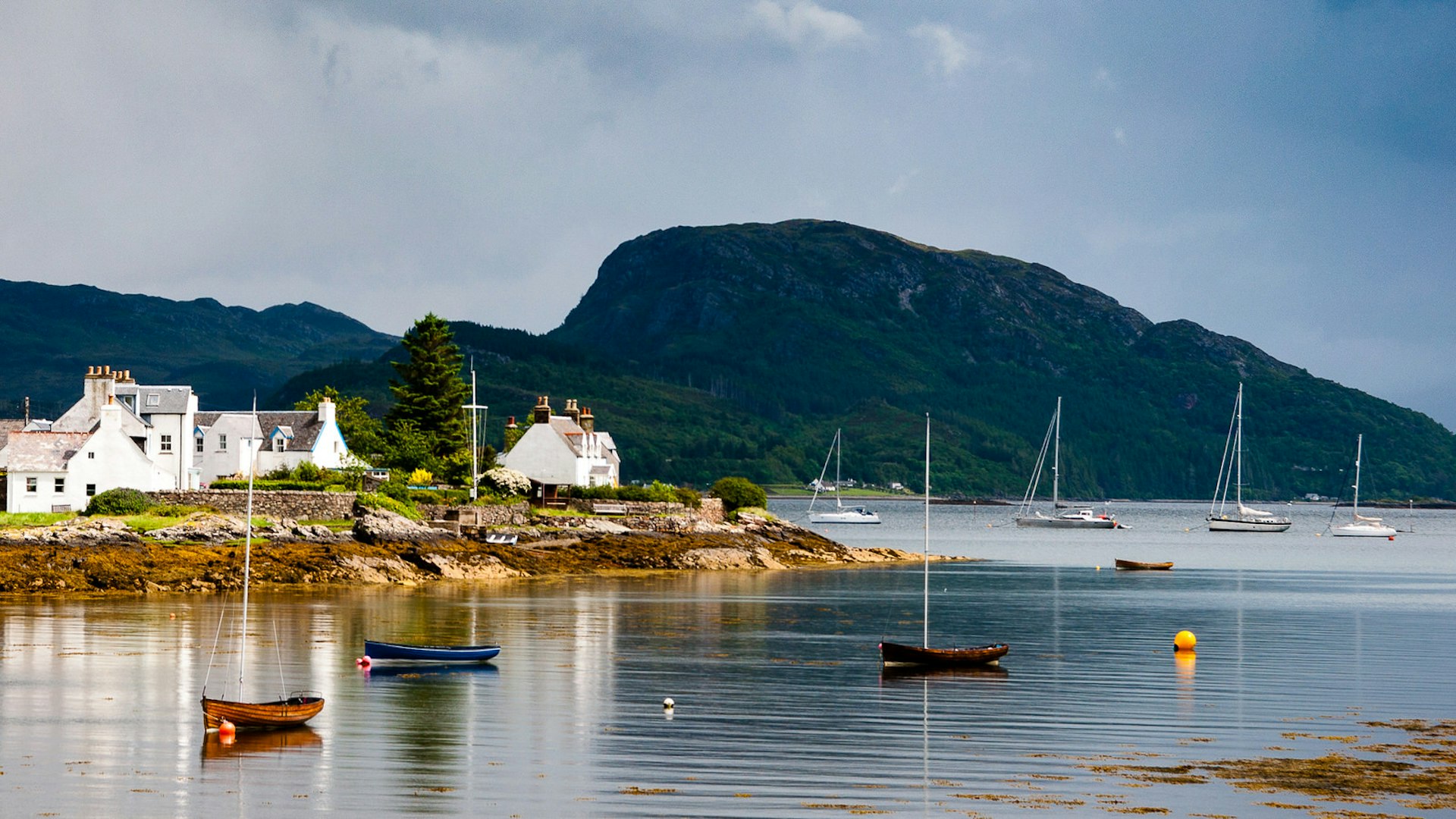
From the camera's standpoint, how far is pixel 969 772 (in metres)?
26.8

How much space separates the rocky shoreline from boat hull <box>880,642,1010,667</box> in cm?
3373

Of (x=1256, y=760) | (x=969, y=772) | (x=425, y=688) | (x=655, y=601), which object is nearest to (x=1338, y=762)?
(x=1256, y=760)

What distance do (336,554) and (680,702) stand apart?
39.2 metres

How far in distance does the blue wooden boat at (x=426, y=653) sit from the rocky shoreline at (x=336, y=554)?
80.3 ft

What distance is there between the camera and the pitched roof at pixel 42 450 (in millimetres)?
73938

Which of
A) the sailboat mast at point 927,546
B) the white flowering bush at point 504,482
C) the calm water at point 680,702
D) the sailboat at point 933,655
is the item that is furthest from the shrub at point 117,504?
the sailboat at point 933,655

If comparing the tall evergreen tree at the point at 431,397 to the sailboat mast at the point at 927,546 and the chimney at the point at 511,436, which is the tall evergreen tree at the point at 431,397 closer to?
the chimney at the point at 511,436

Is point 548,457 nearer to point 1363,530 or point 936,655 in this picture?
point 936,655

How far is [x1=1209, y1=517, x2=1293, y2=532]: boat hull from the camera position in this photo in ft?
623

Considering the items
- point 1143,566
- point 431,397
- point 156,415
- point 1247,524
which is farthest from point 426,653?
point 1247,524

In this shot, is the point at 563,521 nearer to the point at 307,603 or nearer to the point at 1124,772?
the point at 307,603

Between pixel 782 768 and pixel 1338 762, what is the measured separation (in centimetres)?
1120

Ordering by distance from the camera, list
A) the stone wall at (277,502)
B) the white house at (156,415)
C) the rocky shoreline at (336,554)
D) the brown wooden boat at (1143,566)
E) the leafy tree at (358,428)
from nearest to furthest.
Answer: the rocky shoreline at (336,554), the stone wall at (277,502), the white house at (156,415), the leafy tree at (358,428), the brown wooden boat at (1143,566)

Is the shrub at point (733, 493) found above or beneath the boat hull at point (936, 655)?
above
